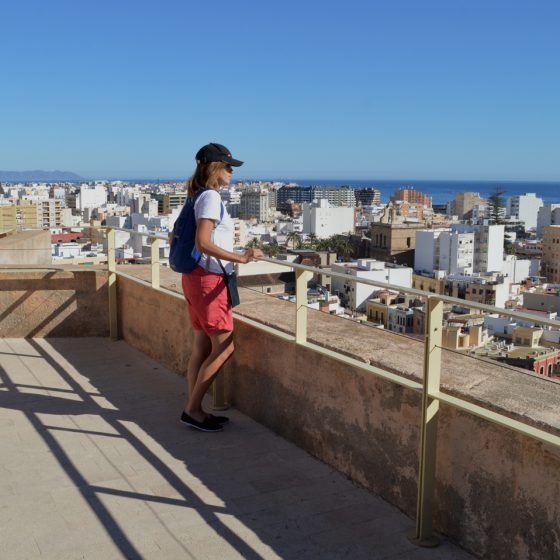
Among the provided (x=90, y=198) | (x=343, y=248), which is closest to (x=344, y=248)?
(x=343, y=248)

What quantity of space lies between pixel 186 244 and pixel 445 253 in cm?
6755

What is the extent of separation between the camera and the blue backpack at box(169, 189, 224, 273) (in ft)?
11.9

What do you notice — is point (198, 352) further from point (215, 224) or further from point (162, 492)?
point (162, 492)

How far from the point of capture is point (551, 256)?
75.9 m

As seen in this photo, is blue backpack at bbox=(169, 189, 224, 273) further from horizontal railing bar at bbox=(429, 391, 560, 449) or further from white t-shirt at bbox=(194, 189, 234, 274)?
horizontal railing bar at bbox=(429, 391, 560, 449)

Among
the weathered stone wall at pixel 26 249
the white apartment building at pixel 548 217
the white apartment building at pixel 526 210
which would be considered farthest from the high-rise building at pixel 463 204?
the weathered stone wall at pixel 26 249

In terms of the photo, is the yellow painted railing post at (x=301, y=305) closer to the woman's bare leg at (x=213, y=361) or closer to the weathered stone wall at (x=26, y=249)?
the woman's bare leg at (x=213, y=361)

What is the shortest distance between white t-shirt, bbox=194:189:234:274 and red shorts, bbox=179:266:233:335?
0.16ft

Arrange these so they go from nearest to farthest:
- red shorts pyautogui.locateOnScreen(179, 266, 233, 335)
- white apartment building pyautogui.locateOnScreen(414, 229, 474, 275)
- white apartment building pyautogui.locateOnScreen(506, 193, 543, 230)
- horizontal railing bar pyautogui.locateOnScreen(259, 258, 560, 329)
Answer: horizontal railing bar pyautogui.locateOnScreen(259, 258, 560, 329) < red shorts pyautogui.locateOnScreen(179, 266, 233, 335) < white apartment building pyautogui.locateOnScreen(414, 229, 474, 275) < white apartment building pyautogui.locateOnScreen(506, 193, 543, 230)

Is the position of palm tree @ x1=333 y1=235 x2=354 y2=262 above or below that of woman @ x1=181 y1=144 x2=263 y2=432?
below

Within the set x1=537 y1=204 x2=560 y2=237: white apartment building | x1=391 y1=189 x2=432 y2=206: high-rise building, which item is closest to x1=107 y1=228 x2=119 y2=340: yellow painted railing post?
x1=537 y1=204 x2=560 y2=237: white apartment building

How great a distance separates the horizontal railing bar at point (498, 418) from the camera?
2.37 m

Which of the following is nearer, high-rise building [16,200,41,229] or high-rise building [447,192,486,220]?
high-rise building [16,200,41,229]

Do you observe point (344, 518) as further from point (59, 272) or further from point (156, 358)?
point (59, 272)
